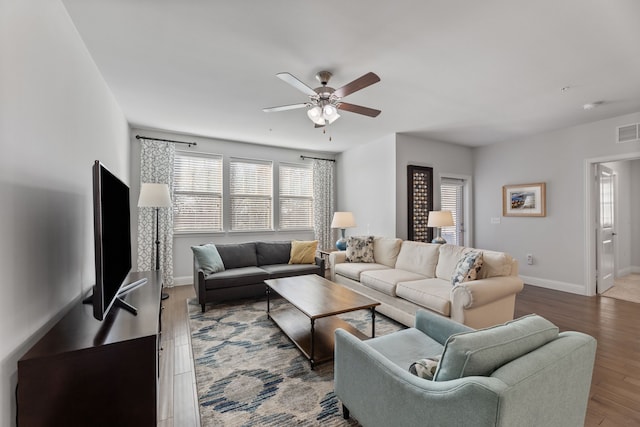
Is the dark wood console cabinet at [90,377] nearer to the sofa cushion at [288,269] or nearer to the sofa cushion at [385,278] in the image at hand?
the sofa cushion at [385,278]

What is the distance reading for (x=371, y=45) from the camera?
227cm

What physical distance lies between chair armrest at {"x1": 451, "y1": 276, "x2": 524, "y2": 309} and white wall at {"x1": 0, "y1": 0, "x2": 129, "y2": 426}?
2905mm

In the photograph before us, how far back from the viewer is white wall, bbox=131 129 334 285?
453cm

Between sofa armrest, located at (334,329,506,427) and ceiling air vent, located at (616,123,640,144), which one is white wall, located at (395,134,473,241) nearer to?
ceiling air vent, located at (616,123,640,144)

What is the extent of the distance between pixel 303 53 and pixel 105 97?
2.21 m

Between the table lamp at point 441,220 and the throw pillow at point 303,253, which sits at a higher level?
the table lamp at point 441,220

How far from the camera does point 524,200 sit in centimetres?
496

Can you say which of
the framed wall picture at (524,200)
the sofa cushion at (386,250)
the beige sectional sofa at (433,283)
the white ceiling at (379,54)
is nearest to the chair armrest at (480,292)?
the beige sectional sofa at (433,283)

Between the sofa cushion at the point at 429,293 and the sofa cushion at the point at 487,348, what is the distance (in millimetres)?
1474

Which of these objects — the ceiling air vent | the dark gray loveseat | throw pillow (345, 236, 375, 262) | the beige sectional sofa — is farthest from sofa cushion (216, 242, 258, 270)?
the ceiling air vent

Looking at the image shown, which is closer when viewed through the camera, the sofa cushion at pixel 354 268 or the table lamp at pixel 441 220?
the sofa cushion at pixel 354 268

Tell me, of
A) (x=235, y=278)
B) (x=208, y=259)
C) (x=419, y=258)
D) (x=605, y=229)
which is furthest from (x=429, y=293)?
(x=605, y=229)

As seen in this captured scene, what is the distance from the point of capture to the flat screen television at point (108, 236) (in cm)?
134

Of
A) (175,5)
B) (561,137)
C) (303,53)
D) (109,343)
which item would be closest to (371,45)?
(303,53)
